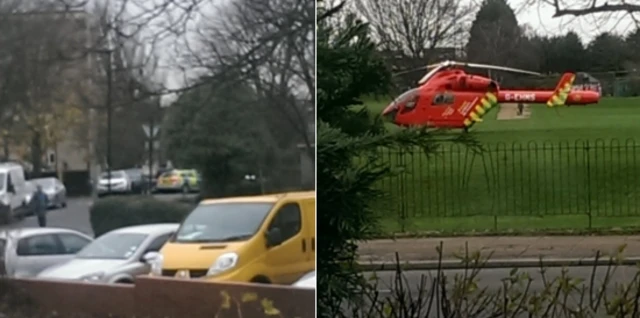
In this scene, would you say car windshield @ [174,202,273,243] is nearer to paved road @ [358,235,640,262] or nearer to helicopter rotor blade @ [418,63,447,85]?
paved road @ [358,235,640,262]

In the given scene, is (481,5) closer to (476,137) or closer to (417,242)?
(476,137)

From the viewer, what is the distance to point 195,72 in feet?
5.08

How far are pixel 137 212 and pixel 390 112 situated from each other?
2136 millimetres

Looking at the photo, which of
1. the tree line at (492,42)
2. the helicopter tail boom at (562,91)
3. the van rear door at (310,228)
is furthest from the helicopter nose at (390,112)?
the van rear door at (310,228)

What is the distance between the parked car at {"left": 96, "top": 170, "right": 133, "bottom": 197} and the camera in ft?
5.05

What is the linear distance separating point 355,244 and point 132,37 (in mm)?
1990

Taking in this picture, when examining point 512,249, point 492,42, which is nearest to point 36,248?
point 492,42

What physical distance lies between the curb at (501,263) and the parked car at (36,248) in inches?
81.4

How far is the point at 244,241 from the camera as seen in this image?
1.59 m

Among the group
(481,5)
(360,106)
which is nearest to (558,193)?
(481,5)

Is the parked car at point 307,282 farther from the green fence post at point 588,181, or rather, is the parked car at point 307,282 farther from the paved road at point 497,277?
the green fence post at point 588,181

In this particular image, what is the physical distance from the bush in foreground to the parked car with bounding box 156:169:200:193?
2.12 m

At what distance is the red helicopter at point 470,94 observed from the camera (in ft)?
13.7

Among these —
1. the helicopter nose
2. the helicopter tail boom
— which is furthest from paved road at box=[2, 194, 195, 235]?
the helicopter tail boom
